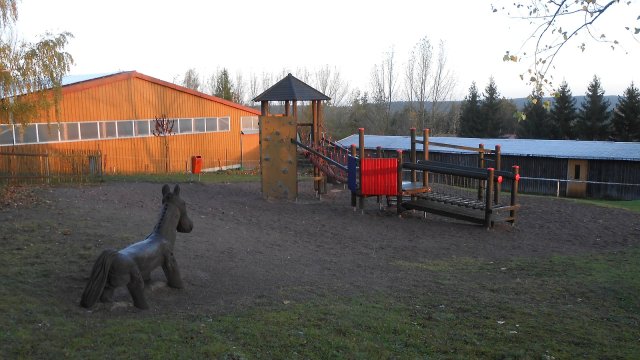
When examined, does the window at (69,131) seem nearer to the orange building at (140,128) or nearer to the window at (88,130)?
the orange building at (140,128)

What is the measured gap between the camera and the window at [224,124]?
110ft

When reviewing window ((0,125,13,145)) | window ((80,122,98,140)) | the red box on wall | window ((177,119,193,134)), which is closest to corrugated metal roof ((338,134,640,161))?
window ((177,119,193,134))

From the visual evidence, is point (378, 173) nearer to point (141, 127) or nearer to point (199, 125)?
point (141, 127)

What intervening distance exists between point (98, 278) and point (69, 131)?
67.7 feet

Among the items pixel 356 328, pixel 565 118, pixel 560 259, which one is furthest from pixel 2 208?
pixel 565 118

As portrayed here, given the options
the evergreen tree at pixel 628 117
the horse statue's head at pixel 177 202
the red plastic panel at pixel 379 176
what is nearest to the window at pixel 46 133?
the red plastic panel at pixel 379 176

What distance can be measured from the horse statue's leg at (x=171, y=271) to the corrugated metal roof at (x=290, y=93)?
39.3 feet

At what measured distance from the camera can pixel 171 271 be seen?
7.58m

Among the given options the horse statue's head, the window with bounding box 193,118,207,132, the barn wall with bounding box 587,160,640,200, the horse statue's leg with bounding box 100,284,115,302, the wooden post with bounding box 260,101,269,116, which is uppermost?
the wooden post with bounding box 260,101,269,116

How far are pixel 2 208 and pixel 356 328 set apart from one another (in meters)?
10.6

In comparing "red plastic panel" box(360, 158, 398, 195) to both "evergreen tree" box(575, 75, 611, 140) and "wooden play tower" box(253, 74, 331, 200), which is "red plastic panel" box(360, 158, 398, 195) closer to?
"wooden play tower" box(253, 74, 331, 200)

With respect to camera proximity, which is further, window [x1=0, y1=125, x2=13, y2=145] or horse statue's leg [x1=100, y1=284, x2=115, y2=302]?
window [x1=0, y1=125, x2=13, y2=145]

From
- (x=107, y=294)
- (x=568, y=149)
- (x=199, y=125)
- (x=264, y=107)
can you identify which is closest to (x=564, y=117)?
(x=568, y=149)

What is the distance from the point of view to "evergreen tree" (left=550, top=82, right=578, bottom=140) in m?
50.0
